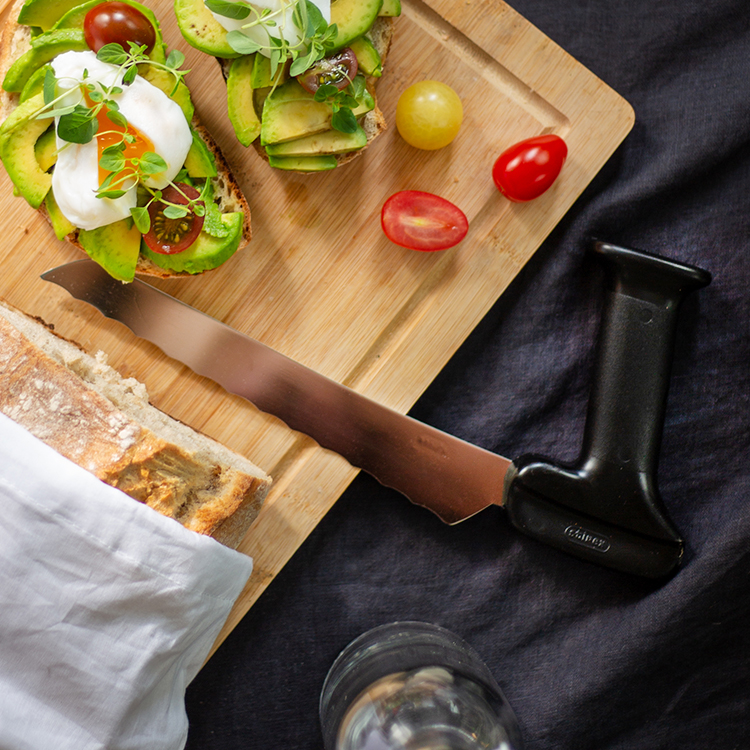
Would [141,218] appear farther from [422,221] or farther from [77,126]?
[422,221]

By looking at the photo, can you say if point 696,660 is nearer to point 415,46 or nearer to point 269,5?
point 415,46

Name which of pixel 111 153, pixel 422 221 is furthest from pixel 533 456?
pixel 111 153

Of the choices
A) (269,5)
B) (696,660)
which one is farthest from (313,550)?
(269,5)

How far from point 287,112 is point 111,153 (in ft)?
1.72

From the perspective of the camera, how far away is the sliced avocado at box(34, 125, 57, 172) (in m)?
1.80

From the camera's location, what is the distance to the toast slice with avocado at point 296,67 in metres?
1.75

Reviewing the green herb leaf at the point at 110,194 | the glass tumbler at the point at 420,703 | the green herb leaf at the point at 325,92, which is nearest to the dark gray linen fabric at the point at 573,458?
the glass tumbler at the point at 420,703

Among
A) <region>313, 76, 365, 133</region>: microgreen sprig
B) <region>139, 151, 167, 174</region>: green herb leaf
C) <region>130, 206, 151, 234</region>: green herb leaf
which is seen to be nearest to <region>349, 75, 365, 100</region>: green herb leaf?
<region>313, 76, 365, 133</region>: microgreen sprig

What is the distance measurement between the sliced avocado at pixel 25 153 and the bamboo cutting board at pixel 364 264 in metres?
0.29

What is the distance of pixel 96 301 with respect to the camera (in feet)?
6.67

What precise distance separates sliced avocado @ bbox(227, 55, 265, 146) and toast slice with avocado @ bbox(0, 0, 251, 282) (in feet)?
0.42

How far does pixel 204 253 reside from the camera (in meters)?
1.89

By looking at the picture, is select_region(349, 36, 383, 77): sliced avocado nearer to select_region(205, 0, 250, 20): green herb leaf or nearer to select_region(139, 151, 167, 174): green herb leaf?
select_region(205, 0, 250, 20): green herb leaf

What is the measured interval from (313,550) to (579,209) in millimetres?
1552
